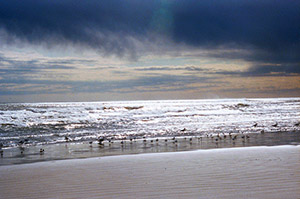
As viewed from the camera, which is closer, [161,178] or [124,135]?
[161,178]

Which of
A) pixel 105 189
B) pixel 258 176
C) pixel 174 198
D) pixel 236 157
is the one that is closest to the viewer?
pixel 174 198

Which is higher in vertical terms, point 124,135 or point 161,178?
point 124,135

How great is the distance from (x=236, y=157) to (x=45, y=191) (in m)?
7.13

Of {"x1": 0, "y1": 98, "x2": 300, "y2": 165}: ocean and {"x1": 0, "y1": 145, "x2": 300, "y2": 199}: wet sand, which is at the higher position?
{"x1": 0, "y1": 98, "x2": 300, "y2": 165}: ocean

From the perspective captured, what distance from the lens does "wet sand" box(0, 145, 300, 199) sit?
287 inches

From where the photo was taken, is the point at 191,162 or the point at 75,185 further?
the point at 191,162

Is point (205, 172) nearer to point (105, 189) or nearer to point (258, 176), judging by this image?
point (258, 176)

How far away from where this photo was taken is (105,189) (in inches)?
304

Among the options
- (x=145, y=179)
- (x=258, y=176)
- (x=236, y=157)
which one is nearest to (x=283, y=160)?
(x=236, y=157)

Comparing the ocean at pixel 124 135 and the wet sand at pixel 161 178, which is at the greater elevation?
the ocean at pixel 124 135

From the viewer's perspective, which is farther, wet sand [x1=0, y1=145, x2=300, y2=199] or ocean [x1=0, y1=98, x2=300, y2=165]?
ocean [x1=0, y1=98, x2=300, y2=165]

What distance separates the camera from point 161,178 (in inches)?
339

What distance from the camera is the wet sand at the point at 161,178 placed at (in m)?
7.28

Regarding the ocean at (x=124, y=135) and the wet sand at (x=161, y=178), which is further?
the ocean at (x=124, y=135)
